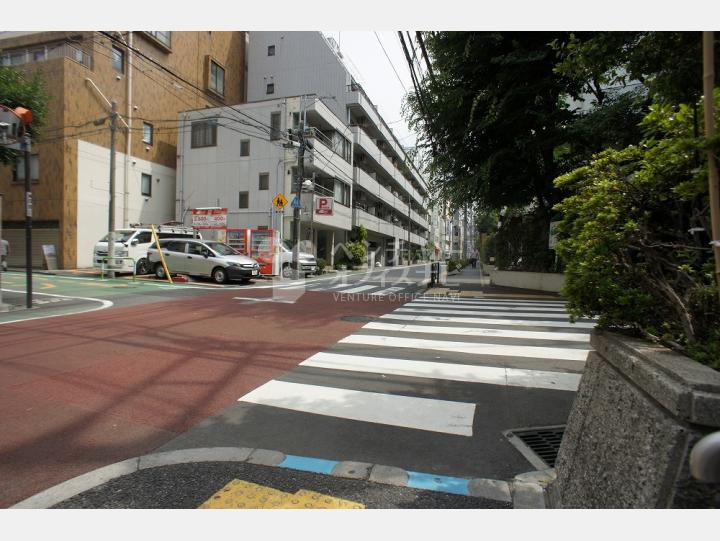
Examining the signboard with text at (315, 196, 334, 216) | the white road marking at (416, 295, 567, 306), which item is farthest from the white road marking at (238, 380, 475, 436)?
the signboard with text at (315, 196, 334, 216)

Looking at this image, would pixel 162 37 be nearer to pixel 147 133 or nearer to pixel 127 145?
pixel 147 133

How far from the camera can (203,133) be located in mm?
26391

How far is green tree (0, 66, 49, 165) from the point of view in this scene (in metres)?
9.73

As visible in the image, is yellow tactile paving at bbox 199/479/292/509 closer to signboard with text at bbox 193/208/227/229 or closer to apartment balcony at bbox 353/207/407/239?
signboard with text at bbox 193/208/227/229

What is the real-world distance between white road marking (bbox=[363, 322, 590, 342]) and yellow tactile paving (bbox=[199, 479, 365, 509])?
5.29 m

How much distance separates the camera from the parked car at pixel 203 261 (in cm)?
1628

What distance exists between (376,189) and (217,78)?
15.1 metres

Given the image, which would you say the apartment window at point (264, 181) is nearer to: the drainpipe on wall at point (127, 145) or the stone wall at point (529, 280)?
the drainpipe on wall at point (127, 145)

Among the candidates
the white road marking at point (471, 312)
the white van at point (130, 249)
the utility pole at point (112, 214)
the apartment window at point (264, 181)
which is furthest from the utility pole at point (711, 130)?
the apartment window at point (264, 181)

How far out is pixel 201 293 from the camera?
13328 mm

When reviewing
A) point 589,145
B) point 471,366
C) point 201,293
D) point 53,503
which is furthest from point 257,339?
point 589,145

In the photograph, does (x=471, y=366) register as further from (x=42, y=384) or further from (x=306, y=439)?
(x=42, y=384)

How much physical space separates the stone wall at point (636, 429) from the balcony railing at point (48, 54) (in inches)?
Result: 1027

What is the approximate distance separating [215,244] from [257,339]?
38.1 feet
